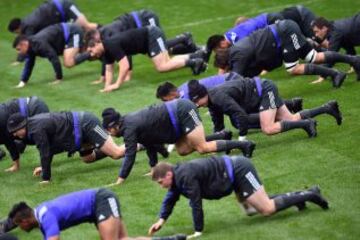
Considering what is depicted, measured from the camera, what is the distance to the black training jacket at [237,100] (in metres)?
15.1

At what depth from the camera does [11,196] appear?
15102 millimetres

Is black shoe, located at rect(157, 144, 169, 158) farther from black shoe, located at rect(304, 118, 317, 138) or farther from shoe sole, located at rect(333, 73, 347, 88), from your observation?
shoe sole, located at rect(333, 73, 347, 88)

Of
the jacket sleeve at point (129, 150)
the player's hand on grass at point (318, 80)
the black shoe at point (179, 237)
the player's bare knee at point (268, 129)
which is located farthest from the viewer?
the player's hand on grass at point (318, 80)

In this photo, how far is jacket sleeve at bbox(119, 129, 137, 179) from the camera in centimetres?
1445

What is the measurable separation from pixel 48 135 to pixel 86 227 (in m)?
2.44

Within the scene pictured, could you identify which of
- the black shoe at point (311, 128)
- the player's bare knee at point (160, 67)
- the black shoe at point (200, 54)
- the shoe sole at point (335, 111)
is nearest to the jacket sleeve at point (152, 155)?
the black shoe at point (311, 128)

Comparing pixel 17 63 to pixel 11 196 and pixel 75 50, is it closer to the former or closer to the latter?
pixel 75 50

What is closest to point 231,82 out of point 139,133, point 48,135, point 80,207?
point 139,133

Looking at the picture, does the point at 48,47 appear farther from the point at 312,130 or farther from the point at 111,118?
the point at 312,130

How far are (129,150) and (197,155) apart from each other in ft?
Answer: 5.86

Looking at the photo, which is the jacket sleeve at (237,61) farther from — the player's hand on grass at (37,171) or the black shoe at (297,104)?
the player's hand on grass at (37,171)

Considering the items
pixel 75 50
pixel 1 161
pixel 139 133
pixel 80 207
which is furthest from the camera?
pixel 75 50

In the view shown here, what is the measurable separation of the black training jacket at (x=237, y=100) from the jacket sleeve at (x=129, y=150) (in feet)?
4.83

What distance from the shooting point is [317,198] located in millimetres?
12703
